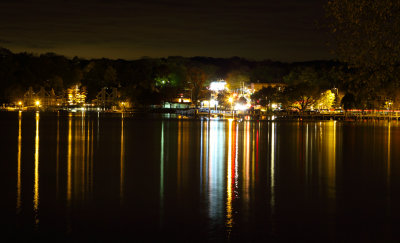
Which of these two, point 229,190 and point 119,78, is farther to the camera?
point 119,78

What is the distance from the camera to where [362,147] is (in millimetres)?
29359

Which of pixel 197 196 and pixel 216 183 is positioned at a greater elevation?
pixel 216 183

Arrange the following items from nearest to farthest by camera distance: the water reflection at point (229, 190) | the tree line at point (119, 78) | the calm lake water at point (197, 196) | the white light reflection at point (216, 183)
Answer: the calm lake water at point (197, 196) → the water reflection at point (229, 190) → the white light reflection at point (216, 183) → the tree line at point (119, 78)

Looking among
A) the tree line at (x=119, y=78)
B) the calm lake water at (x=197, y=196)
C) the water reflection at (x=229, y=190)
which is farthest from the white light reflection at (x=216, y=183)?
the tree line at (x=119, y=78)

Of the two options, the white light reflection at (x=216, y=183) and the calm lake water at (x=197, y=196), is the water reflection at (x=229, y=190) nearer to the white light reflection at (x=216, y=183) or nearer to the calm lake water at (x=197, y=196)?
the calm lake water at (x=197, y=196)

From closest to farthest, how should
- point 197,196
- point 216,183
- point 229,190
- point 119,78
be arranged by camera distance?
1. point 197,196
2. point 229,190
3. point 216,183
4. point 119,78

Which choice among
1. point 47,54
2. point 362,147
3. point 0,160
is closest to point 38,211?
point 0,160

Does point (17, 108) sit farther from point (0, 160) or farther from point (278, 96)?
point (0, 160)

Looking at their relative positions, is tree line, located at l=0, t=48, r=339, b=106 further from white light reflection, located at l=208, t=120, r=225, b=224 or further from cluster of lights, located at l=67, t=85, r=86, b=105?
white light reflection, located at l=208, t=120, r=225, b=224

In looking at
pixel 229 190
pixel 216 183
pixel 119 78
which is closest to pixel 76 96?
pixel 119 78

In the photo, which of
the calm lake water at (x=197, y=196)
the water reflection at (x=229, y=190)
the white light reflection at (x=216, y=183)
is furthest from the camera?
Result: the white light reflection at (x=216, y=183)

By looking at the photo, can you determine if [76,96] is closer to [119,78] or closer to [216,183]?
[119,78]

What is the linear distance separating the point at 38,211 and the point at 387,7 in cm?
845

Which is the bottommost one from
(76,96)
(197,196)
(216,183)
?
(197,196)
